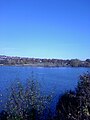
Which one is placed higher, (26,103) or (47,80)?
(26,103)

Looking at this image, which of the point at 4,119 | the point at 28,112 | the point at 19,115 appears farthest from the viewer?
the point at 4,119

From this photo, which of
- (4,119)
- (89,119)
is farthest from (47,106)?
(89,119)

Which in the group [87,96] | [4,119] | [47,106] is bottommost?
[4,119]

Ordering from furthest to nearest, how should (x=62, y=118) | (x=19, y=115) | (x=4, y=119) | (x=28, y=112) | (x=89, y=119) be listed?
1. (x=4, y=119)
2. (x=28, y=112)
3. (x=19, y=115)
4. (x=62, y=118)
5. (x=89, y=119)

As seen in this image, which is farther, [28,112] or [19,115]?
[28,112]

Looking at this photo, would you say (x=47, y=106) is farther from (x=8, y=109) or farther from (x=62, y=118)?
(x=62, y=118)

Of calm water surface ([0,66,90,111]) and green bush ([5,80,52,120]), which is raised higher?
green bush ([5,80,52,120])

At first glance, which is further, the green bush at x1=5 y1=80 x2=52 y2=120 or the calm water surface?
the calm water surface

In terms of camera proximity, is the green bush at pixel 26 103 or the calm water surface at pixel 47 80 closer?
the green bush at pixel 26 103

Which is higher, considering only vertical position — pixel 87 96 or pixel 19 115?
pixel 87 96

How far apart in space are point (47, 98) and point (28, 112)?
5.92 feet

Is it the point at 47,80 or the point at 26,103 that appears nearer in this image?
the point at 26,103

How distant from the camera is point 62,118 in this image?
15.2m

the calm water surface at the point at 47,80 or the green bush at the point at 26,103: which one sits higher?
the green bush at the point at 26,103
